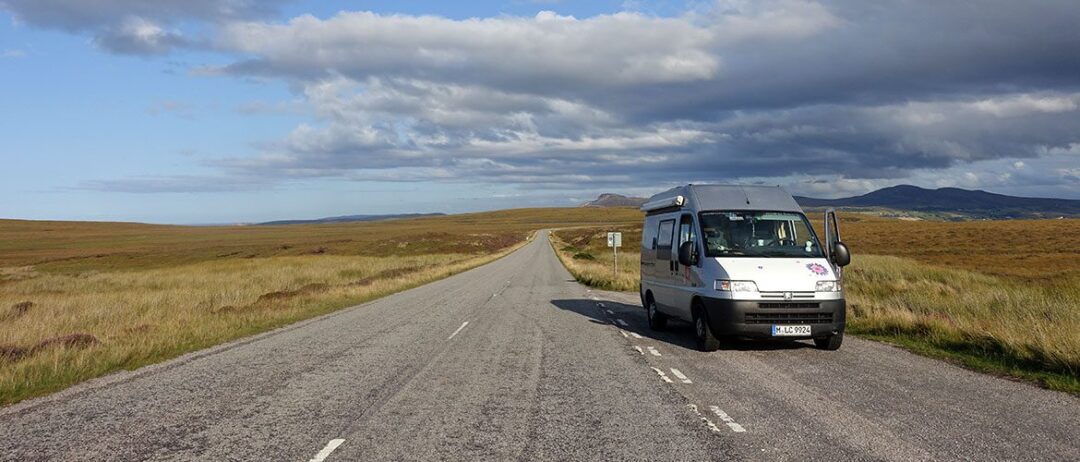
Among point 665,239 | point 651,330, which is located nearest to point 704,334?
point 665,239

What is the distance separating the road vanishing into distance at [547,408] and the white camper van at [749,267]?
499 millimetres

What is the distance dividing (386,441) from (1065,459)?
5092mm

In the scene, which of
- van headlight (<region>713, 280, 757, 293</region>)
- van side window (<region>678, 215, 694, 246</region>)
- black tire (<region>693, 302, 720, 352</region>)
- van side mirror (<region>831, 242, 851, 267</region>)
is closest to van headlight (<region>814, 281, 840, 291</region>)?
van side mirror (<region>831, 242, 851, 267</region>)

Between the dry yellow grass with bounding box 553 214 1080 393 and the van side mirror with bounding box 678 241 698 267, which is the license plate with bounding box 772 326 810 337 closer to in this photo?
the van side mirror with bounding box 678 241 698 267

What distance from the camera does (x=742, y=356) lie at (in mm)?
10391

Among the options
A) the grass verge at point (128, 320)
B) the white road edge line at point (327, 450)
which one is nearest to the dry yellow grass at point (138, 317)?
the grass verge at point (128, 320)

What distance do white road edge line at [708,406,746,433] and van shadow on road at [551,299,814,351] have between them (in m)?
4.41

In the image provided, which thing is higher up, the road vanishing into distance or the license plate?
the license plate

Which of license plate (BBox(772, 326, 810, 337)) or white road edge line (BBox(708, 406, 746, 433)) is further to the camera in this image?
license plate (BBox(772, 326, 810, 337))

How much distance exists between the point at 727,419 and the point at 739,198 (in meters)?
6.13

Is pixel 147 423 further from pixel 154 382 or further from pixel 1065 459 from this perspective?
pixel 1065 459

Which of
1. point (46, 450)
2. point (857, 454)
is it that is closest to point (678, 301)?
point (857, 454)

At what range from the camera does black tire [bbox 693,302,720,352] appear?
10.6m

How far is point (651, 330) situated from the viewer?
14148 millimetres
